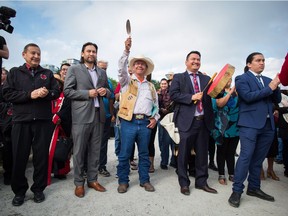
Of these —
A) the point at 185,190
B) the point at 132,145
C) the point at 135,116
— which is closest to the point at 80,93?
the point at 135,116

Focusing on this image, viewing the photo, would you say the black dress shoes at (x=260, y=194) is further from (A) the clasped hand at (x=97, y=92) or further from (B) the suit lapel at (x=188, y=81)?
(A) the clasped hand at (x=97, y=92)

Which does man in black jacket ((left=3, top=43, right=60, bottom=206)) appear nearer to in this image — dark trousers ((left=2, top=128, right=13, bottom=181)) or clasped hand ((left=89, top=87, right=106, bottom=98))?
clasped hand ((left=89, top=87, right=106, bottom=98))

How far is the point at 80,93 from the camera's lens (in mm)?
3406

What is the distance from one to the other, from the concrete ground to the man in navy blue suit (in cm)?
25

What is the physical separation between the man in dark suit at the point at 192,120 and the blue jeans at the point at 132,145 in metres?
0.62

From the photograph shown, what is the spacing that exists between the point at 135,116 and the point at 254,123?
1.96 metres

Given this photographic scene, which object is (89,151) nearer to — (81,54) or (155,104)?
(155,104)

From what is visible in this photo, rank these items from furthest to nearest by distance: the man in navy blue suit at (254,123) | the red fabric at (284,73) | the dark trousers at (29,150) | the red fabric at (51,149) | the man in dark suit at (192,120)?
the red fabric at (51,149) → the man in dark suit at (192,120) → the man in navy blue suit at (254,123) → the dark trousers at (29,150) → the red fabric at (284,73)

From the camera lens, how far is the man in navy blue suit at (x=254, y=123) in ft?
10.7

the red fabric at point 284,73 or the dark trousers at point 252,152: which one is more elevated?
the red fabric at point 284,73

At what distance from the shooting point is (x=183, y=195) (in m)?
3.51

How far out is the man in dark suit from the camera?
12.1 feet

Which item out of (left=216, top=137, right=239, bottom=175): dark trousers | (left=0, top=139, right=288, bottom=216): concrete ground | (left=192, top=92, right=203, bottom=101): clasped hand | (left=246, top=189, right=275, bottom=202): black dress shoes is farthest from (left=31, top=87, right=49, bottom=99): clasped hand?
(left=246, top=189, right=275, bottom=202): black dress shoes

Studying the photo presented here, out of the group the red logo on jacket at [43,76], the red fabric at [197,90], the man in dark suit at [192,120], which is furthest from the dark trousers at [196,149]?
the red logo on jacket at [43,76]
